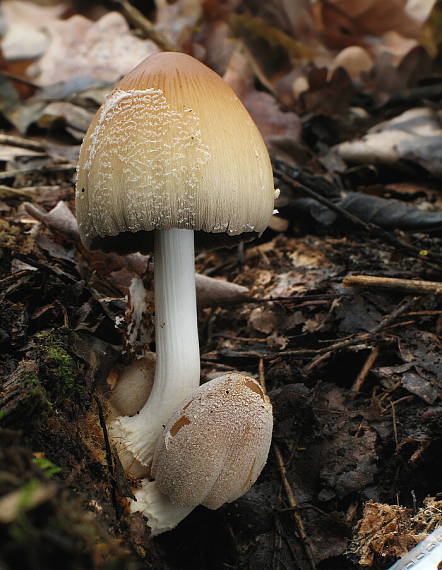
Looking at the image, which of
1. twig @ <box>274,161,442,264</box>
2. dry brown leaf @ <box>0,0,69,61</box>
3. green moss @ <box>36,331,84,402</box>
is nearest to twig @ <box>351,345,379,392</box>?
twig @ <box>274,161,442,264</box>

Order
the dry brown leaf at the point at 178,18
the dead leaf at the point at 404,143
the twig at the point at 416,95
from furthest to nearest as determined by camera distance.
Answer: the dry brown leaf at the point at 178,18 < the twig at the point at 416,95 < the dead leaf at the point at 404,143

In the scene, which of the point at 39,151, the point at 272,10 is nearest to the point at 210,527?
the point at 39,151

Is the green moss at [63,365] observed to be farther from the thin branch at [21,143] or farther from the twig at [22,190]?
the thin branch at [21,143]

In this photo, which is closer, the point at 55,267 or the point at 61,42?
the point at 55,267

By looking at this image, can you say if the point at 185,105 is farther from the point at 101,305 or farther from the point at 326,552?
the point at 326,552

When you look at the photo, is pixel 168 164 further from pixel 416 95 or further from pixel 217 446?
pixel 416 95

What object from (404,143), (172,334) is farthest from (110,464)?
(404,143)

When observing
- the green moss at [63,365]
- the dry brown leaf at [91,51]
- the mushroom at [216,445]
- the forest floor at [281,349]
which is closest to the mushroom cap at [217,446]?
the mushroom at [216,445]
